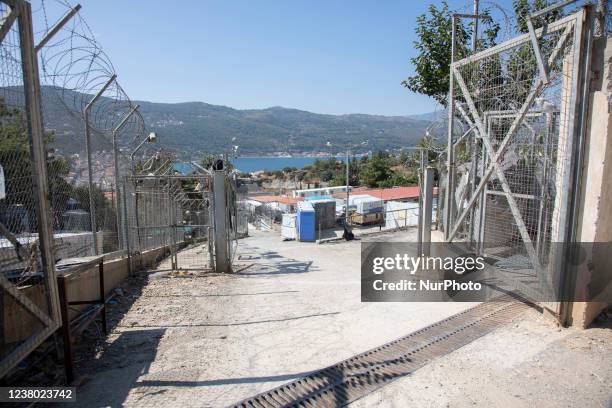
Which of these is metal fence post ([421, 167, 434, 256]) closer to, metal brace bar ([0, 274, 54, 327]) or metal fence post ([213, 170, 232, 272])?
metal fence post ([213, 170, 232, 272])

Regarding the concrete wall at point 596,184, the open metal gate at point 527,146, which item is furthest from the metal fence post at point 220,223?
the concrete wall at point 596,184

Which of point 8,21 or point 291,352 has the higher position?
point 8,21

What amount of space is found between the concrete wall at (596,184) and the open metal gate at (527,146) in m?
0.12

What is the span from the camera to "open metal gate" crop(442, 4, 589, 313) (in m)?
3.94

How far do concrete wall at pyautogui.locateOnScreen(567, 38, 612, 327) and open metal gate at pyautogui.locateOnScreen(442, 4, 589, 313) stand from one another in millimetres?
118

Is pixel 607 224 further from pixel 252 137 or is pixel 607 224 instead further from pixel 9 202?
pixel 252 137

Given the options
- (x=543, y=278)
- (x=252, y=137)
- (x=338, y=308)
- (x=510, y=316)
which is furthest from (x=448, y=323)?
(x=252, y=137)

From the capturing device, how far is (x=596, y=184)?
373 cm

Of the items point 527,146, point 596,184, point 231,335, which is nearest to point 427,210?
point 527,146

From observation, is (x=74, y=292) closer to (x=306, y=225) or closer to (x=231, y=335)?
(x=231, y=335)

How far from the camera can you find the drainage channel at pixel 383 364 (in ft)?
10.3

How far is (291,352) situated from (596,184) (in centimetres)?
328

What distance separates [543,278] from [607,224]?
32.8 inches

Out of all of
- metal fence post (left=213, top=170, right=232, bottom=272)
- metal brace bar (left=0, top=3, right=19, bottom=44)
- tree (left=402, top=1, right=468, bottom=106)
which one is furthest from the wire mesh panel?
tree (left=402, top=1, right=468, bottom=106)
